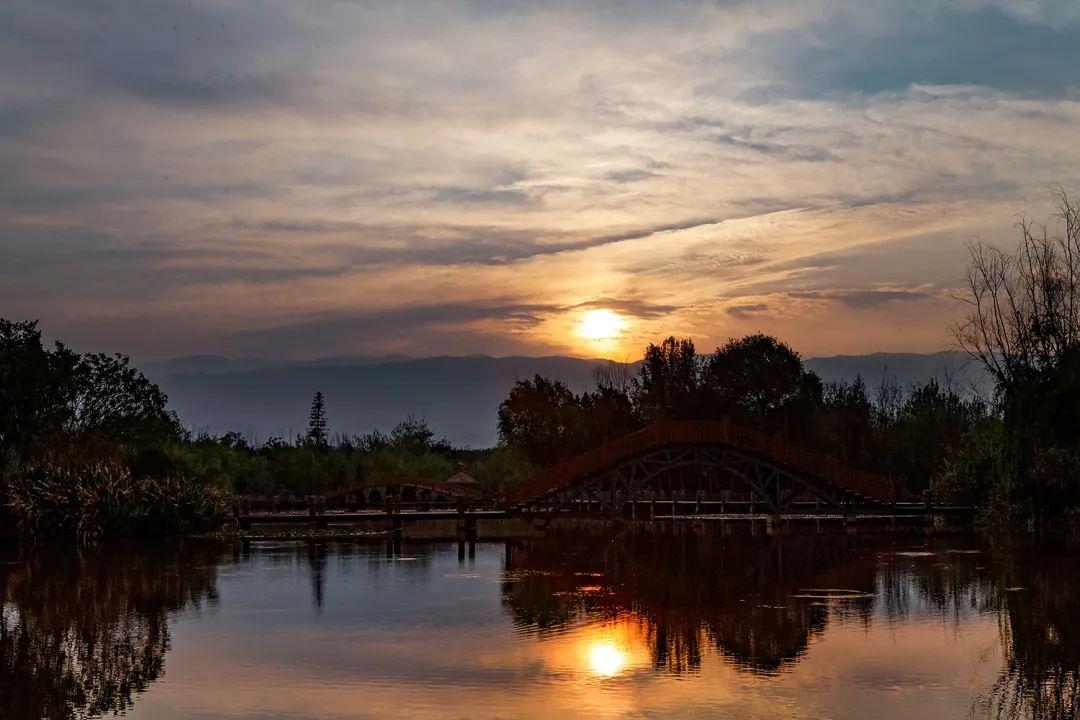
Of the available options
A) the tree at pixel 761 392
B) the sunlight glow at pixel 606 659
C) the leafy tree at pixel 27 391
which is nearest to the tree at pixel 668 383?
the tree at pixel 761 392

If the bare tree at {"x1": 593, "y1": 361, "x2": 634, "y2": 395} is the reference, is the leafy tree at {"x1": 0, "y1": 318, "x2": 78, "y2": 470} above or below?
below

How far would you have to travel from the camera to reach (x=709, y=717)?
653 inches

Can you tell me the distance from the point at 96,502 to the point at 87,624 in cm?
2184

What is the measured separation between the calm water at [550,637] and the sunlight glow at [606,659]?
81mm

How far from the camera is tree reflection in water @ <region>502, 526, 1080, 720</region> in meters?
20.6

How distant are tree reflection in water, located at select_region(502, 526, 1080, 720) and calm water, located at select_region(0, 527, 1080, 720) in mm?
98

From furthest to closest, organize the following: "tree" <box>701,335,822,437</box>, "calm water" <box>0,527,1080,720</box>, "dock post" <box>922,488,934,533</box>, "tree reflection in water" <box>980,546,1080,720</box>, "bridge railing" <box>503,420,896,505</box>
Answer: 1. "tree" <box>701,335,822,437</box>
2. "bridge railing" <box>503,420,896,505</box>
3. "dock post" <box>922,488,934,533</box>
4. "calm water" <box>0,527,1080,720</box>
5. "tree reflection in water" <box>980,546,1080,720</box>

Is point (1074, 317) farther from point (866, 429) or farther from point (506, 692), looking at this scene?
point (506, 692)

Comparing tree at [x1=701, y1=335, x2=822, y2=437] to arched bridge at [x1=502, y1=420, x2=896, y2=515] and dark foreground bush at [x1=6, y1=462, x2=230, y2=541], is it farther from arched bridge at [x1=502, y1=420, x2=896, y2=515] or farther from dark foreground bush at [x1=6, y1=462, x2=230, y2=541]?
dark foreground bush at [x1=6, y1=462, x2=230, y2=541]

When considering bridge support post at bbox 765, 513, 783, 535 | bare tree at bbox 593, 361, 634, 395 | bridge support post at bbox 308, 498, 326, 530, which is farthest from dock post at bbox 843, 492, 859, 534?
bare tree at bbox 593, 361, 634, 395

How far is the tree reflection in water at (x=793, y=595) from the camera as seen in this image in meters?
20.6

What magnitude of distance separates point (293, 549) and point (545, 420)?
3261 centimetres

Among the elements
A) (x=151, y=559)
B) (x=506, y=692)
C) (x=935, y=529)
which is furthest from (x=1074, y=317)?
(x=506, y=692)

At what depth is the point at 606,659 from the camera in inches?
829
